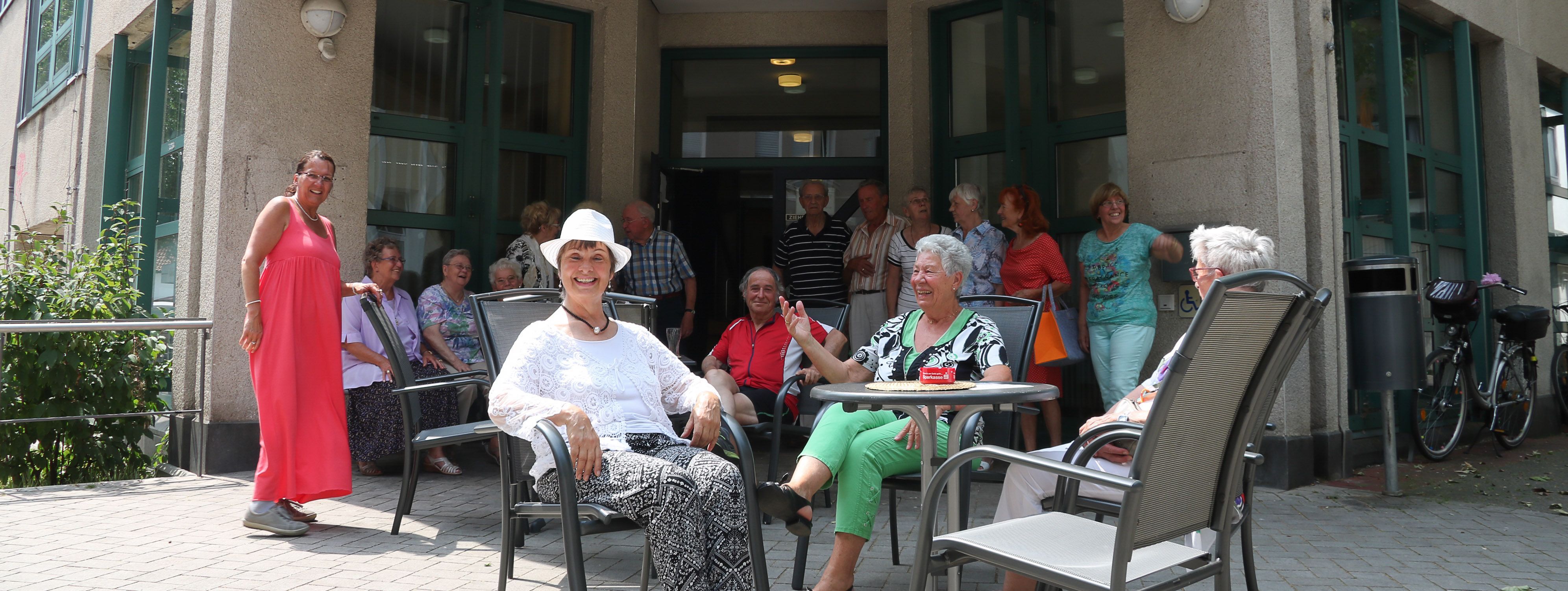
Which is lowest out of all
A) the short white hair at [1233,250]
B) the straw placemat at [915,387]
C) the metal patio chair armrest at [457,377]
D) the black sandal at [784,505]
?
the black sandal at [784,505]

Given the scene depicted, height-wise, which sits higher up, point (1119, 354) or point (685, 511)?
point (1119, 354)

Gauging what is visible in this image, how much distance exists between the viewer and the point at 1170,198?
19.5ft

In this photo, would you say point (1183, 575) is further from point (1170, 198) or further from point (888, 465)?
point (1170, 198)

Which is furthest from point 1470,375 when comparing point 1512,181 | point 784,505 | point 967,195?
point 784,505

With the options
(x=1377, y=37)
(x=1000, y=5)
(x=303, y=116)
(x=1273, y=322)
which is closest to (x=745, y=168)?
(x=1000, y=5)

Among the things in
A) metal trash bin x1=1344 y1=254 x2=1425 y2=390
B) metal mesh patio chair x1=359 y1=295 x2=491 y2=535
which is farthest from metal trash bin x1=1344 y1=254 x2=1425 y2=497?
metal mesh patio chair x1=359 y1=295 x2=491 y2=535

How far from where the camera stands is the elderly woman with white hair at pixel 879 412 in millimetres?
2953

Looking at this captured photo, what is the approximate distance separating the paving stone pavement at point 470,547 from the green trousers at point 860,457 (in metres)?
0.48

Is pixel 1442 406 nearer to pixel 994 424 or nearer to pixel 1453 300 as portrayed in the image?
pixel 1453 300

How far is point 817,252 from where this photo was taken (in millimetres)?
7152

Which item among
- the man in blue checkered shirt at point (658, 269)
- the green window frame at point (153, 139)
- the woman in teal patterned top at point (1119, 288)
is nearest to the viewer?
the woman in teal patterned top at point (1119, 288)

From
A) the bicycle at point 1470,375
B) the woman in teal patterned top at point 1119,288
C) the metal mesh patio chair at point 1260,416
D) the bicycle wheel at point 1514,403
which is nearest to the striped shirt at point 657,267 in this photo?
the woman in teal patterned top at point 1119,288

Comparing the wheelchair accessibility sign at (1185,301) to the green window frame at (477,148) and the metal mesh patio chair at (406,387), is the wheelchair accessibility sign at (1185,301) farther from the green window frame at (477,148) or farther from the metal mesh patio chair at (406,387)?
the green window frame at (477,148)

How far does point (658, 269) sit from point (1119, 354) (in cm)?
327
